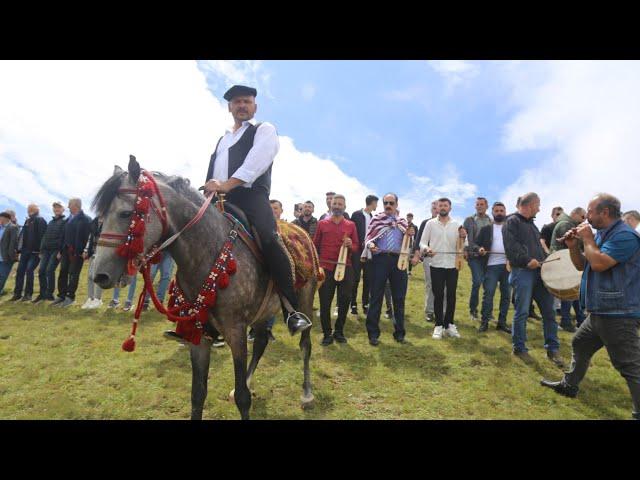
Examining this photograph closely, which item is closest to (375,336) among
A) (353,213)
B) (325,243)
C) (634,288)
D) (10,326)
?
(325,243)

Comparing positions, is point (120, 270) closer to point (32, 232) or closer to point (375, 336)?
point (375, 336)

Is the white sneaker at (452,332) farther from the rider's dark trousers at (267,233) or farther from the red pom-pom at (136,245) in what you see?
the red pom-pom at (136,245)

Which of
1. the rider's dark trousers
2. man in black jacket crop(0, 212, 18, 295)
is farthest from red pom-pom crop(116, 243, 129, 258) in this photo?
man in black jacket crop(0, 212, 18, 295)

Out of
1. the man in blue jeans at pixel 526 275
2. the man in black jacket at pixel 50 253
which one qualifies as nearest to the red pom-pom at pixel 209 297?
the man in blue jeans at pixel 526 275

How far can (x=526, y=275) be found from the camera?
6223mm

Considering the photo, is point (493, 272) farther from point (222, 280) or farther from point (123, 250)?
point (123, 250)

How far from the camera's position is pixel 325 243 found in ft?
24.7

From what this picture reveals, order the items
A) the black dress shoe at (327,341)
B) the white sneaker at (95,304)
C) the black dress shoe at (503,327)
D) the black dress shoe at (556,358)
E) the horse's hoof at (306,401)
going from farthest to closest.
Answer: the white sneaker at (95,304) → the black dress shoe at (503,327) → the black dress shoe at (327,341) → the black dress shoe at (556,358) → the horse's hoof at (306,401)

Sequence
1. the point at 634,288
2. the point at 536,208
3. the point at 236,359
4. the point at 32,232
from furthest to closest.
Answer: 1. the point at 32,232
2. the point at 536,208
3. the point at 634,288
4. the point at 236,359

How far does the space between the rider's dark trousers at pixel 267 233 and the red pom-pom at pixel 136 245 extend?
1.23 m

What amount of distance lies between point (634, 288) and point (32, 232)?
15.3 m

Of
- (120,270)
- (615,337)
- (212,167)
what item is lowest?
(615,337)

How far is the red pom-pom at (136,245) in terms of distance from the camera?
99.4 inches

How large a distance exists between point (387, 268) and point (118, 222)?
561 cm
